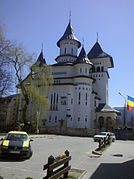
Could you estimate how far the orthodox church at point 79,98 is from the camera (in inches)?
2073

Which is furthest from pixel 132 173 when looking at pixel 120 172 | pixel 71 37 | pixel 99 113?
pixel 71 37

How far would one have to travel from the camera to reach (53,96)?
5541 centimetres

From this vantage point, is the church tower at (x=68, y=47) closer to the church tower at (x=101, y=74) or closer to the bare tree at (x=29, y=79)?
the church tower at (x=101, y=74)

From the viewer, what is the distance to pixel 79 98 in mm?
53438

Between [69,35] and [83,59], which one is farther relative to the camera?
[69,35]

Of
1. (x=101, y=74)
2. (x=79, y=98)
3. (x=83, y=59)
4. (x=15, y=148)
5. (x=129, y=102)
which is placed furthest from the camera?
(x=101, y=74)

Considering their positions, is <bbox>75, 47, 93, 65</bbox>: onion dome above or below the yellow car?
above

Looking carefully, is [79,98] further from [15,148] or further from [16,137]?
[15,148]

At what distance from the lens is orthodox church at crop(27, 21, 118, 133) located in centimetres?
5266

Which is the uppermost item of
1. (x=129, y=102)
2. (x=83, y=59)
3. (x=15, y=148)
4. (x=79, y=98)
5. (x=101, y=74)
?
(x=83, y=59)

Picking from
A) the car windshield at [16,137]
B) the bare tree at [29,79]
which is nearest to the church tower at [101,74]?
the bare tree at [29,79]

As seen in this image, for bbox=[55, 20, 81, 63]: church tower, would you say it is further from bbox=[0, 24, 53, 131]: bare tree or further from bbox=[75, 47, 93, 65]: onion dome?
bbox=[0, 24, 53, 131]: bare tree

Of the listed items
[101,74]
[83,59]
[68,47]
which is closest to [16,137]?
[83,59]

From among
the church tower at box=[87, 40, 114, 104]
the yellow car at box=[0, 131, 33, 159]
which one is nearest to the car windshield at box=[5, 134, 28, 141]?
the yellow car at box=[0, 131, 33, 159]
